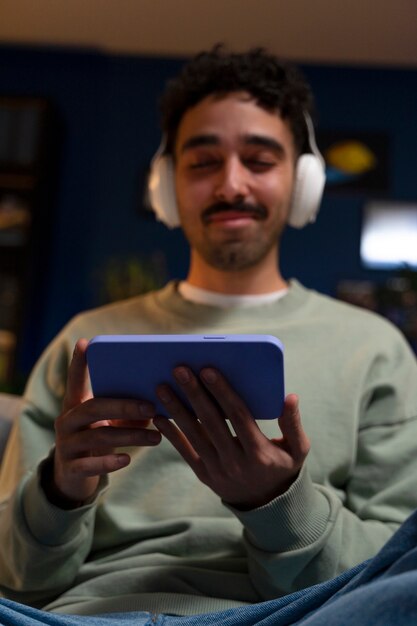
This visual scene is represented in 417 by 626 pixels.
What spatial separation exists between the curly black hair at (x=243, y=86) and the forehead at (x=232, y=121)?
0.02 m

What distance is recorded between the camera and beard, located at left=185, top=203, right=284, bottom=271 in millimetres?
1337

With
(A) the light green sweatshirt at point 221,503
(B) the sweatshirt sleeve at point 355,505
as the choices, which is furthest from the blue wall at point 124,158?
(B) the sweatshirt sleeve at point 355,505

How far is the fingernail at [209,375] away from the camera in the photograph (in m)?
0.78

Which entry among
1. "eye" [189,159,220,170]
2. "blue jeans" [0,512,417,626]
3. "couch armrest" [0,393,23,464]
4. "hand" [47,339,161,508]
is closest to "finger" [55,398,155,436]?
"hand" [47,339,161,508]

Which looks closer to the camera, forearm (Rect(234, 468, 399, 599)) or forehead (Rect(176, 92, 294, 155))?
forearm (Rect(234, 468, 399, 599))

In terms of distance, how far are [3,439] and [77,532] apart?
35 centimetres

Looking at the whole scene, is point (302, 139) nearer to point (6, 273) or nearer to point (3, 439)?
point (3, 439)

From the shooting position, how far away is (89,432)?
89cm

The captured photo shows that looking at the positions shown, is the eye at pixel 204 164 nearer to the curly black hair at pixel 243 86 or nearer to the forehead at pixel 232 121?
the forehead at pixel 232 121

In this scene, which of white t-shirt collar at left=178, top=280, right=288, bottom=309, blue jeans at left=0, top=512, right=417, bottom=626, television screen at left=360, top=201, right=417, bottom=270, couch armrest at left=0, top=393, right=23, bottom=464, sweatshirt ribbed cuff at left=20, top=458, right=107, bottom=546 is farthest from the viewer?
television screen at left=360, top=201, right=417, bottom=270

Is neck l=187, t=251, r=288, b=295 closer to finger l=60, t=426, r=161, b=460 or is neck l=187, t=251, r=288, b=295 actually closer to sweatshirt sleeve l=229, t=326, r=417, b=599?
sweatshirt sleeve l=229, t=326, r=417, b=599

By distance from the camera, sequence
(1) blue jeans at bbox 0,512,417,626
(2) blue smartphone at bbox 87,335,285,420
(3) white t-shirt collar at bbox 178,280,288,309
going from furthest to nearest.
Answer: (3) white t-shirt collar at bbox 178,280,288,309 < (2) blue smartphone at bbox 87,335,285,420 < (1) blue jeans at bbox 0,512,417,626

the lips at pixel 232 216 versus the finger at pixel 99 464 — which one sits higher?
the lips at pixel 232 216

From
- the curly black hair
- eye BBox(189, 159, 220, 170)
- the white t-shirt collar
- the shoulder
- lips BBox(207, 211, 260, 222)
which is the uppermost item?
the curly black hair
